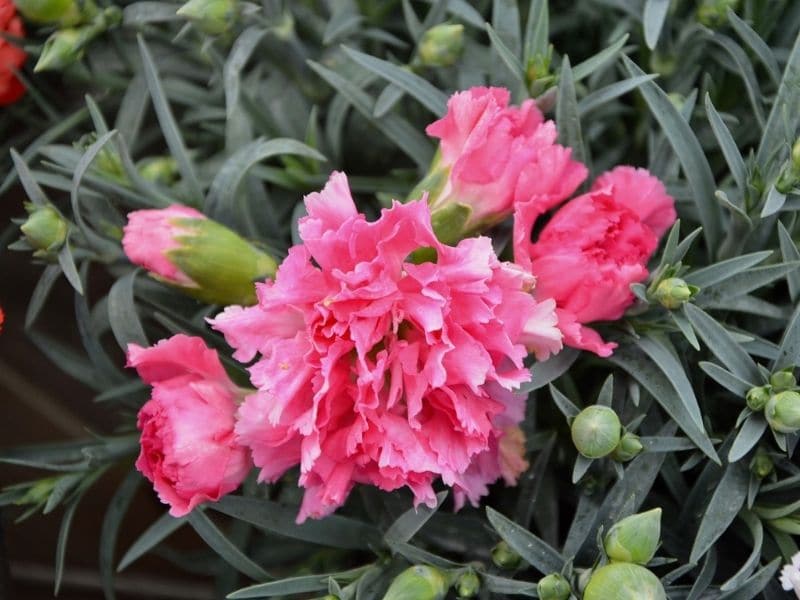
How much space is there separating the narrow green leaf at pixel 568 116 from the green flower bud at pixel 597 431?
8.2 inches

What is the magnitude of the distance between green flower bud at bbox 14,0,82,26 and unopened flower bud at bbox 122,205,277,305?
20 centimetres

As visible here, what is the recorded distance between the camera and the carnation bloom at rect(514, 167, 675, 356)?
23.8 inches

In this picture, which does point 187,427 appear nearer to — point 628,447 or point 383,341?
point 383,341

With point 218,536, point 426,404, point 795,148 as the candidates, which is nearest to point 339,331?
point 426,404

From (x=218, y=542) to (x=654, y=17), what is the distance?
50cm

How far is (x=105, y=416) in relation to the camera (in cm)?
108

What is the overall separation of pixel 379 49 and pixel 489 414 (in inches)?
15.9

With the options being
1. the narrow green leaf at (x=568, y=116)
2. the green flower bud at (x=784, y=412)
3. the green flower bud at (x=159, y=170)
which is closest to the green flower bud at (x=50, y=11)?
the green flower bud at (x=159, y=170)

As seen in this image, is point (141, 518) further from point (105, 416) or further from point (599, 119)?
point (599, 119)

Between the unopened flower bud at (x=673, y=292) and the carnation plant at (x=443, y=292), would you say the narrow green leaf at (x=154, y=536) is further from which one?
the unopened flower bud at (x=673, y=292)

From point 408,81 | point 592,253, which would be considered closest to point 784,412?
point 592,253

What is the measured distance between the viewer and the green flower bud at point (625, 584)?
0.51 metres

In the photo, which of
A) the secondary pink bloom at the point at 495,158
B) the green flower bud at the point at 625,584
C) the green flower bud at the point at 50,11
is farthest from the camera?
the green flower bud at the point at 50,11

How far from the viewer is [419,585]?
58cm
